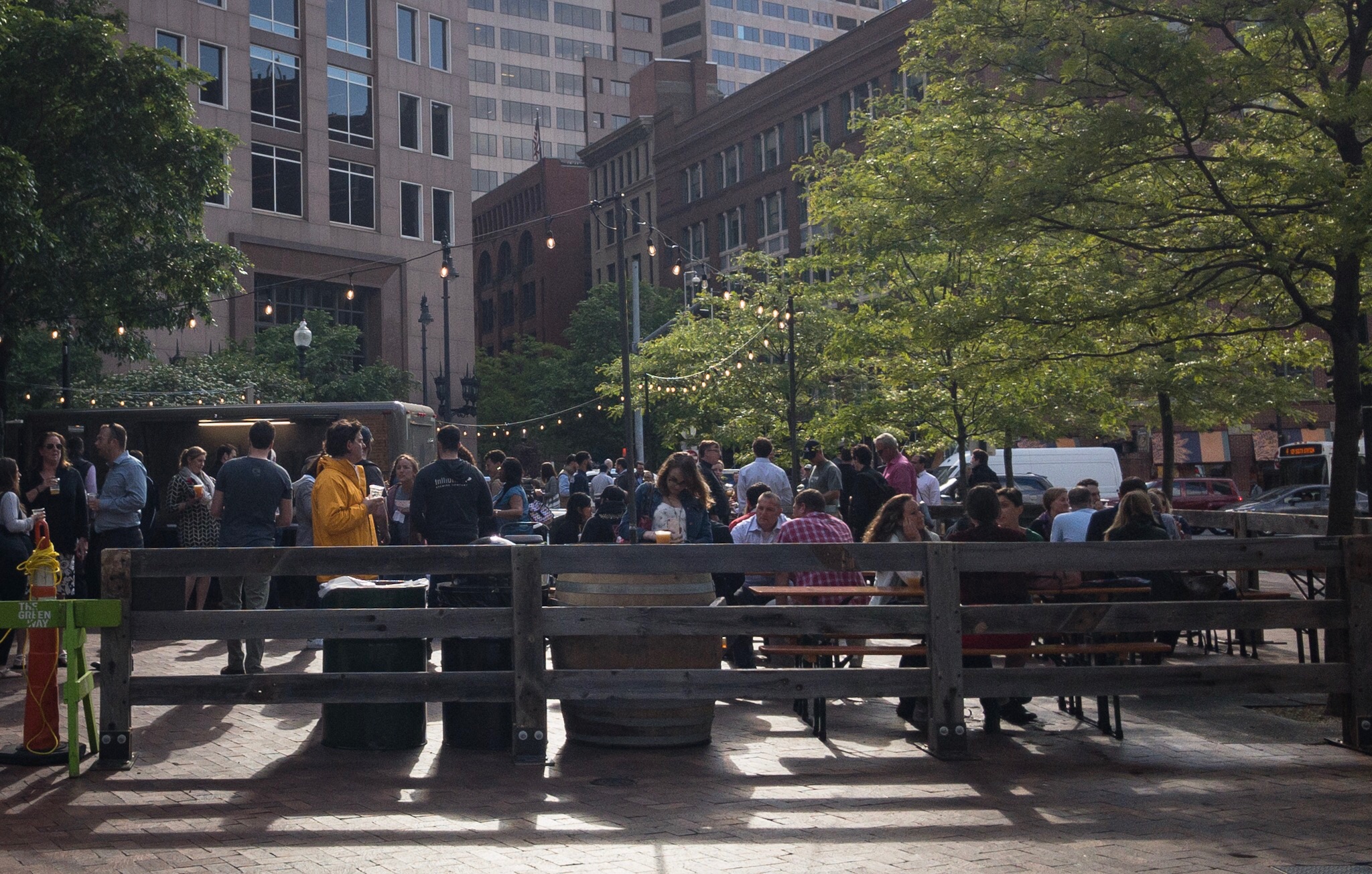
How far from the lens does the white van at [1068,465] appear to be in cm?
3484

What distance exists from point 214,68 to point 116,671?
147ft

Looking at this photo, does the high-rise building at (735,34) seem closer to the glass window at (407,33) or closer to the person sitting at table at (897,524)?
the glass window at (407,33)

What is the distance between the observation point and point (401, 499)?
15000 millimetres

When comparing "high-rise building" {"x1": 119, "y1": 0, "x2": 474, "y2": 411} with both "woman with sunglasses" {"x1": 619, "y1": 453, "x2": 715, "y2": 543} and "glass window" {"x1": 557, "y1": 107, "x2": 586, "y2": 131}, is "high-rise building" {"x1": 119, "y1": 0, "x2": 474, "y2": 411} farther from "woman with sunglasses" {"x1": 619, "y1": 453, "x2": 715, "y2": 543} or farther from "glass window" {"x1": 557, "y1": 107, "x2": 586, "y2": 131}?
"glass window" {"x1": 557, "y1": 107, "x2": 586, "y2": 131}

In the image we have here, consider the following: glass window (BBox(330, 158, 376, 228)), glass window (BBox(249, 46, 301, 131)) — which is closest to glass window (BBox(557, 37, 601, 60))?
glass window (BBox(330, 158, 376, 228))

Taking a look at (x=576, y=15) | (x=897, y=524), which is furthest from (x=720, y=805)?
(x=576, y=15)

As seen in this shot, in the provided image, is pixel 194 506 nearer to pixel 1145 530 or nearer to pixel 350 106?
pixel 1145 530

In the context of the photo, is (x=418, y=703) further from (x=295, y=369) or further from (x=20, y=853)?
(x=295, y=369)


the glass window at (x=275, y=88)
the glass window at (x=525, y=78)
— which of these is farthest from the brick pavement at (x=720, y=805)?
the glass window at (x=525, y=78)

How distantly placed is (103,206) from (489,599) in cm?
1585

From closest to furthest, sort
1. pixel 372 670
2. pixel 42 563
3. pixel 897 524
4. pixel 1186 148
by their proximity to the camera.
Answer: pixel 42 563, pixel 372 670, pixel 897 524, pixel 1186 148

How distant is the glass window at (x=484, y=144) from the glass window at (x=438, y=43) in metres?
57.8

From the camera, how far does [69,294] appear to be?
21859 mm

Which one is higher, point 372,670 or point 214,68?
point 214,68
